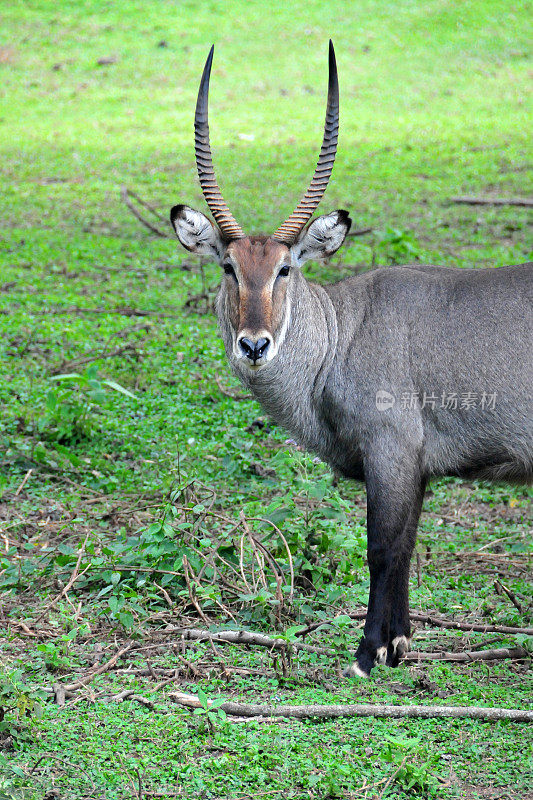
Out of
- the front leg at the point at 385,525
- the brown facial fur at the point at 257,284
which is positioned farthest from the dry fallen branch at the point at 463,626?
the brown facial fur at the point at 257,284

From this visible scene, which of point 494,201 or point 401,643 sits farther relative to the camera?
point 494,201

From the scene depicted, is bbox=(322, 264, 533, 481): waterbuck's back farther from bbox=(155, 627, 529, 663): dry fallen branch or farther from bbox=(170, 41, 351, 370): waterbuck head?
bbox=(155, 627, 529, 663): dry fallen branch

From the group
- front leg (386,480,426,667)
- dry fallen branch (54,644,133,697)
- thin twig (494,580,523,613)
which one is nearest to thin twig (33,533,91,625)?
dry fallen branch (54,644,133,697)

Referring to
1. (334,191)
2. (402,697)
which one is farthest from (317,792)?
(334,191)

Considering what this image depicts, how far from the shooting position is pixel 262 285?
4.68 meters

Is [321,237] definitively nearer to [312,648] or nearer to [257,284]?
[257,284]

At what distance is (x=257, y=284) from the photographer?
4.68 m

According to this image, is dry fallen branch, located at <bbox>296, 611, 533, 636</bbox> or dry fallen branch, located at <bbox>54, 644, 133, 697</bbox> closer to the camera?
dry fallen branch, located at <bbox>54, 644, 133, 697</bbox>

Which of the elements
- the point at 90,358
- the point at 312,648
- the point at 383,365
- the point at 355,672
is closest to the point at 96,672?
the point at 312,648

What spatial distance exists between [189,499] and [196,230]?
1.41m

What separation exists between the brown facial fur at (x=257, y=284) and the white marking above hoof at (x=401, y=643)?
1472mm

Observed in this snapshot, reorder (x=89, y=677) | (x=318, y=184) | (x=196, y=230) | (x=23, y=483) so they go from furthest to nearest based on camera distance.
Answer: (x=23, y=483), (x=196, y=230), (x=318, y=184), (x=89, y=677)

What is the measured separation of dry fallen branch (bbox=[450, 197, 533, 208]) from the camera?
467 inches

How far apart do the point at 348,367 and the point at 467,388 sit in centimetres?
56
